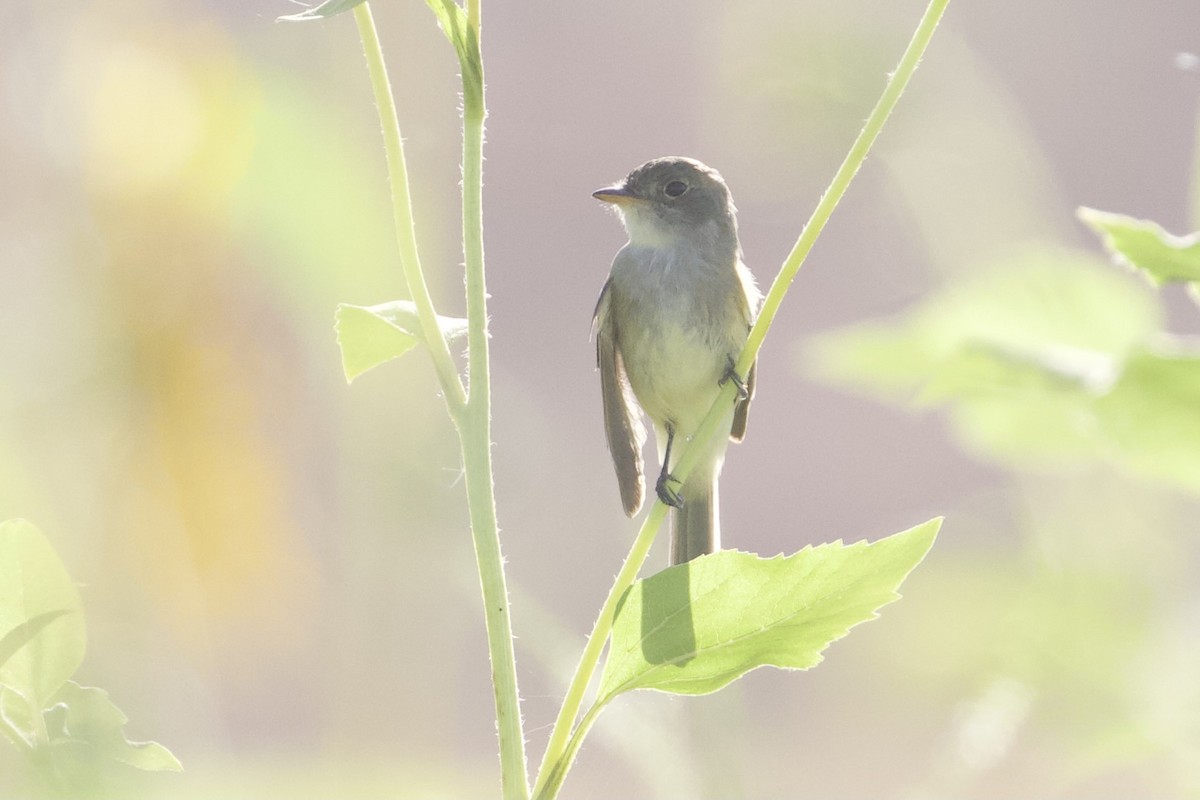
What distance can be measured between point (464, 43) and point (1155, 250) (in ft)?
1.11

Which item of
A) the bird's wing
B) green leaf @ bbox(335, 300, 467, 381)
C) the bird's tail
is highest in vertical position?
green leaf @ bbox(335, 300, 467, 381)

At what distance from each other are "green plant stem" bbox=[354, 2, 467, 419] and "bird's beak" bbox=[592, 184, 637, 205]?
1.51m

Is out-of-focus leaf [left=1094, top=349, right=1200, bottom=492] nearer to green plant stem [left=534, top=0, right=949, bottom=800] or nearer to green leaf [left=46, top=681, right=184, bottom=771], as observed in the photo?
green plant stem [left=534, top=0, right=949, bottom=800]

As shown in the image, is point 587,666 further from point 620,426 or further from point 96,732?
point 620,426

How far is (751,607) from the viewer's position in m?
0.61

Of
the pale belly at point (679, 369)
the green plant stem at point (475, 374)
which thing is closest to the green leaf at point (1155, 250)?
the green plant stem at point (475, 374)

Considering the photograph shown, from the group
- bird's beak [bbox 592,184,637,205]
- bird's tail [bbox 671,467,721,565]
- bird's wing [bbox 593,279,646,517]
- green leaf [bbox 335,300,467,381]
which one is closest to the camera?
green leaf [bbox 335,300,467,381]

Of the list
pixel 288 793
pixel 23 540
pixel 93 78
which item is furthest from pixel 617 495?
pixel 23 540

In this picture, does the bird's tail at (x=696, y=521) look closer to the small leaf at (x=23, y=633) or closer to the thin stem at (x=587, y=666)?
the thin stem at (x=587, y=666)

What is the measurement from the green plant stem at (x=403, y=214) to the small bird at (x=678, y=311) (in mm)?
1217

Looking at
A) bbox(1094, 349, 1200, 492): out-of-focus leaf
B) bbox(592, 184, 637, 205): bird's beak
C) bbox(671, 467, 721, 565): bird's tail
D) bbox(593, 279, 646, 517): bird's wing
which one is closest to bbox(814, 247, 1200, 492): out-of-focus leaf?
bbox(1094, 349, 1200, 492): out-of-focus leaf

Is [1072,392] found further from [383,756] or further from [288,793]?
[383,756]

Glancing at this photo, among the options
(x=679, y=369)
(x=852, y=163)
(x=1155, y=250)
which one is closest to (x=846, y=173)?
(x=852, y=163)

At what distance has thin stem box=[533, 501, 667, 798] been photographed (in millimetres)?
592
